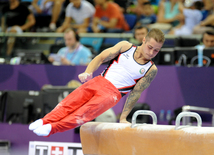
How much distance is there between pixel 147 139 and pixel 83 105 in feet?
2.60

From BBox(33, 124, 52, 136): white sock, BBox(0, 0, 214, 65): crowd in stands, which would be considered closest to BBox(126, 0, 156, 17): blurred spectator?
BBox(0, 0, 214, 65): crowd in stands

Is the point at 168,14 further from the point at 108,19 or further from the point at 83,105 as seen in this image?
the point at 83,105

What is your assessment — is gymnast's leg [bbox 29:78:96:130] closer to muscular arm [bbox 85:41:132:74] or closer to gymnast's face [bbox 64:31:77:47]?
muscular arm [bbox 85:41:132:74]

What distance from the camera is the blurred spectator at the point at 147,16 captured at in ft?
27.0

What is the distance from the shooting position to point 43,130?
10.5ft

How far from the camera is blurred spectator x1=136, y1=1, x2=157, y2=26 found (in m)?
8.24

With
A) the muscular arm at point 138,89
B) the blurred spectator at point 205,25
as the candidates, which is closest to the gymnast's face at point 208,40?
the blurred spectator at point 205,25

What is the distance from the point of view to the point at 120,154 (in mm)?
3670

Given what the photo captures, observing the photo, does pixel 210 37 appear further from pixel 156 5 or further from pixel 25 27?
pixel 25 27

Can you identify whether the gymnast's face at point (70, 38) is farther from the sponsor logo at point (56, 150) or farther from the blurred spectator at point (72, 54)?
the sponsor logo at point (56, 150)

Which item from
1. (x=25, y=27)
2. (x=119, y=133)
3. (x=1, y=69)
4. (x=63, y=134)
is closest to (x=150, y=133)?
(x=119, y=133)

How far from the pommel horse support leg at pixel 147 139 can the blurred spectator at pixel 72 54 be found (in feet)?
10.1

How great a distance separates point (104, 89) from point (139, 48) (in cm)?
71

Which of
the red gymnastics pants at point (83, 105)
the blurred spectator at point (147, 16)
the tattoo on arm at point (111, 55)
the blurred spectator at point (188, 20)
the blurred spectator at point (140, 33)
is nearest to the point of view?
the red gymnastics pants at point (83, 105)
